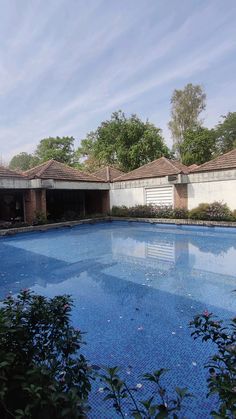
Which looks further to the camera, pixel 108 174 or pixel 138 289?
pixel 108 174

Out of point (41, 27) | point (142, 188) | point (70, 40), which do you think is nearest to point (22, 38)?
point (41, 27)

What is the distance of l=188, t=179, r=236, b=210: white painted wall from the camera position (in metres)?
14.9

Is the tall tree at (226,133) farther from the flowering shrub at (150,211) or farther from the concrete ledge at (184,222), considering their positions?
the concrete ledge at (184,222)

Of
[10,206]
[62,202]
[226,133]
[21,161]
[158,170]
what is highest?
[21,161]

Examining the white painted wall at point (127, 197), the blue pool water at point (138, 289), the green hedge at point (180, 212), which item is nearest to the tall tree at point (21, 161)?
the white painted wall at point (127, 197)

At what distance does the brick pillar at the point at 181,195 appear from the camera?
1703 centimetres

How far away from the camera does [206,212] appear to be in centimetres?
1522

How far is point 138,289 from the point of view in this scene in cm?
580

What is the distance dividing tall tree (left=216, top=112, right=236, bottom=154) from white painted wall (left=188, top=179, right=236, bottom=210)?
1910cm

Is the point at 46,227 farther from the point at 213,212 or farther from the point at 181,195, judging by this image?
the point at 213,212

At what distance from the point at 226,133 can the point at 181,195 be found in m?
21.0

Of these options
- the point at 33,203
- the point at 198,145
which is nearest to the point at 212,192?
the point at 198,145

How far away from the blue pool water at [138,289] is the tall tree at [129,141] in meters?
15.3

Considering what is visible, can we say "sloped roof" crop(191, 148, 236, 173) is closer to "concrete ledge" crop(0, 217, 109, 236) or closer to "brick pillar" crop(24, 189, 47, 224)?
"concrete ledge" crop(0, 217, 109, 236)
